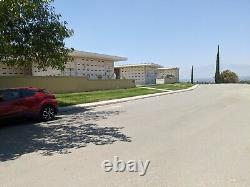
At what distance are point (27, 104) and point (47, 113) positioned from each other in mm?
1188

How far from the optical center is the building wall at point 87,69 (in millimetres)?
37062

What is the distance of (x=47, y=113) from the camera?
15.7m

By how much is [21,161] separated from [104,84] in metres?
30.1

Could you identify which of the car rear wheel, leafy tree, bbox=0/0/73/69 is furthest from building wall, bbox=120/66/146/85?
the car rear wheel

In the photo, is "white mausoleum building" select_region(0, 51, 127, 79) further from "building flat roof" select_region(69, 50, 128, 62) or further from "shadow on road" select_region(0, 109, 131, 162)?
"shadow on road" select_region(0, 109, 131, 162)

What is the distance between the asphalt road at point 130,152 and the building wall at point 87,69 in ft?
72.3

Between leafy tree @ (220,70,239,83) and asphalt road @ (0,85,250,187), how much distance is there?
71891 mm

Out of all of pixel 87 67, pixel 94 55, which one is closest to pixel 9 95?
pixel 87 67

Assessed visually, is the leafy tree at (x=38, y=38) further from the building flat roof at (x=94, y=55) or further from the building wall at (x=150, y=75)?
the building wall at (x=150, y=75)

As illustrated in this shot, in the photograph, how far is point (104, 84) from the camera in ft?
125

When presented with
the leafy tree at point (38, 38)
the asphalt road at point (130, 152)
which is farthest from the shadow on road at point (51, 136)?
the leafy tree at point (38, 38)

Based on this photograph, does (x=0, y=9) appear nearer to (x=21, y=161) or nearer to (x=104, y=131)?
(x=104, y=131)

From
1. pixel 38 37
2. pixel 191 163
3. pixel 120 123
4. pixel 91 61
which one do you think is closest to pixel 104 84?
pixel 91 61

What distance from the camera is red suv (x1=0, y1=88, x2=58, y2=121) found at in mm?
14039
